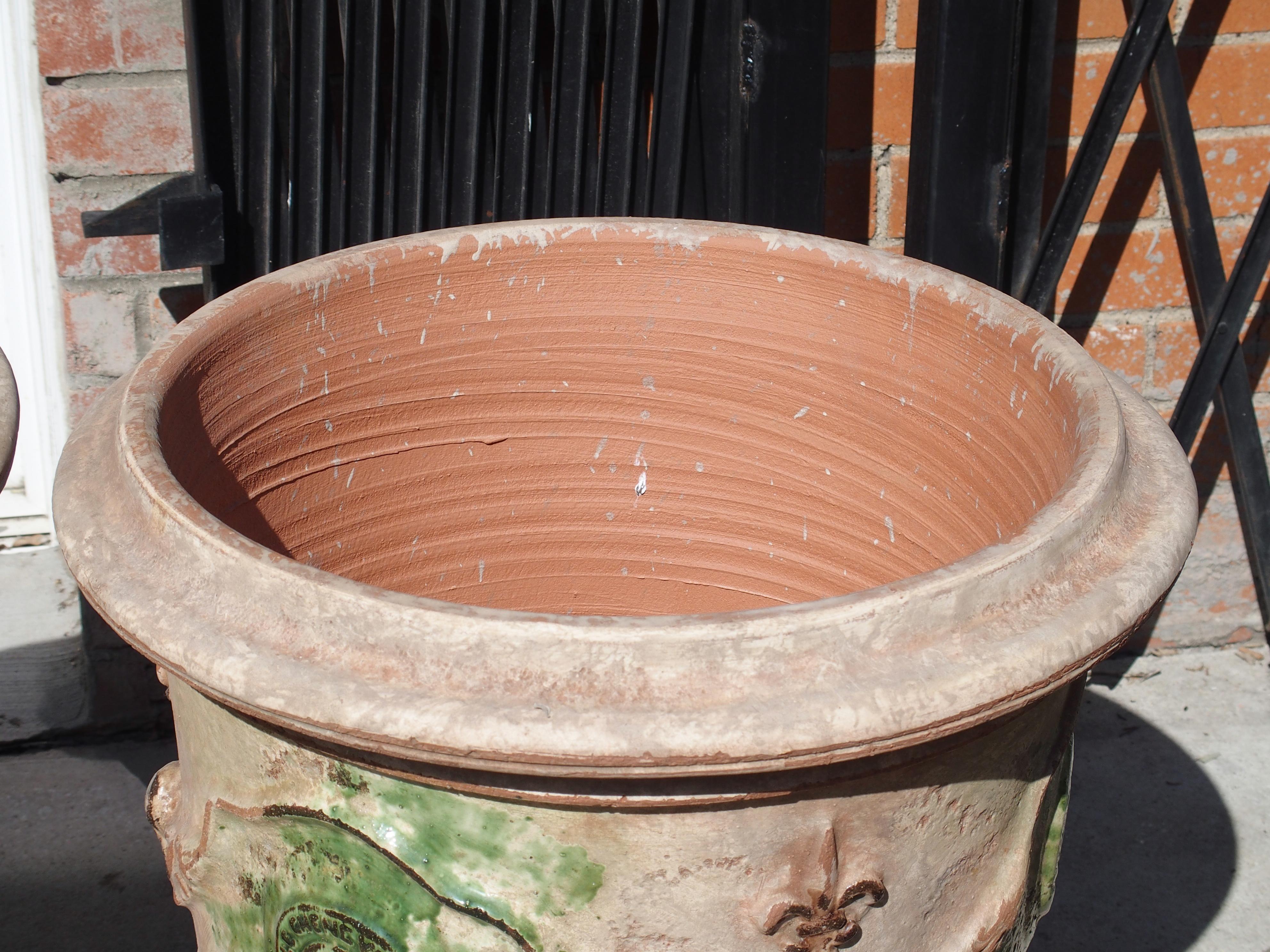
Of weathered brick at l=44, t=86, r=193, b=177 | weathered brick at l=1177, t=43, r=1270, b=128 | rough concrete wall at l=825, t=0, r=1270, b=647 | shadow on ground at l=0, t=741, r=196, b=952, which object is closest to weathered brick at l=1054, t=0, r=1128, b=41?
rough concrete wall at l=825, t=0, r=1270, b=647

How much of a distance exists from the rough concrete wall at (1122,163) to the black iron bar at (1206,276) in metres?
0.04

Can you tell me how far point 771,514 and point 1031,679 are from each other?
682 millimetres

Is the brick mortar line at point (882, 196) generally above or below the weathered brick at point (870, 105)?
below

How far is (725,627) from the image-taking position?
693 millimetres

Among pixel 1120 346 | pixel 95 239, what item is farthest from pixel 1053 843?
pixel 95 239

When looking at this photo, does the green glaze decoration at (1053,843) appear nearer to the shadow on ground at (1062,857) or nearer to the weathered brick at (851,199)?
the shadow on ground at (1062,857)

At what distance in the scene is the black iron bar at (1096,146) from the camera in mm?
1670

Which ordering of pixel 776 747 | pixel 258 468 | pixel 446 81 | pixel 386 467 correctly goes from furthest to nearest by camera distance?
pixel 446 81, pixel 386 467, pixel 258 468, pixel 776 747

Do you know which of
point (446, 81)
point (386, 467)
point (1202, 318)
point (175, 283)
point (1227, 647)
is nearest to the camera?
point (386, 467)

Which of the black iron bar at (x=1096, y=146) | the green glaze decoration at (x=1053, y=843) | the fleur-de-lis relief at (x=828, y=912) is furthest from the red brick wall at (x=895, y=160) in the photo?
the fleur-de-lis relief at (x=828, y=912)

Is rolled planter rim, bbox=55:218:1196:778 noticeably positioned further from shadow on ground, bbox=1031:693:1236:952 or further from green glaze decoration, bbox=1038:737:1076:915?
shadow on ground, bbox=1031:693:1236:952

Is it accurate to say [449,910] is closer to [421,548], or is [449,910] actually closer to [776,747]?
[776,747]

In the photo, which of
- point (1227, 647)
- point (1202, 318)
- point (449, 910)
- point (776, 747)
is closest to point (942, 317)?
point (776, 747)

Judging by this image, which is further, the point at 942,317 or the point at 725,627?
the point at 942,317
